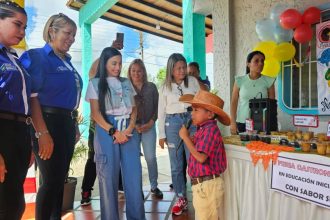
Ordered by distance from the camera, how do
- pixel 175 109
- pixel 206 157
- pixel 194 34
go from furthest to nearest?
1. pixel 194 34
2. pixel 175 109
3. pixel 206 157

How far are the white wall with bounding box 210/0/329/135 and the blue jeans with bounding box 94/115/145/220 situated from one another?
242cm

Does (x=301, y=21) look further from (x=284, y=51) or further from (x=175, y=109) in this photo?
(x=175, y=109)

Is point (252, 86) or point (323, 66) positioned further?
point (323, 66)

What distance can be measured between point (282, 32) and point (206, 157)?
2.12m

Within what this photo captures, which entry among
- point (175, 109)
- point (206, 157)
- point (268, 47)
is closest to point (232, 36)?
point (268, 47)

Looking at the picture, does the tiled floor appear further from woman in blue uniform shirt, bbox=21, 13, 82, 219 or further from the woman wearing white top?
woman in blue uniform shirt, bbox=21, 13, 82, 219

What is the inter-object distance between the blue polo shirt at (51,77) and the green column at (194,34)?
4011 mm

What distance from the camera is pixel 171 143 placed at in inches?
117

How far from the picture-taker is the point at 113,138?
2.32m

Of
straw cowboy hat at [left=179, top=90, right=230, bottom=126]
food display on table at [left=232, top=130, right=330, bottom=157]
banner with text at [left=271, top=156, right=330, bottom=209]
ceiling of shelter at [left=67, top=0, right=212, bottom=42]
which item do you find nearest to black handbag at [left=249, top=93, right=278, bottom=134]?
food display on table at [left=232, top=130, right=330, bottom=157]

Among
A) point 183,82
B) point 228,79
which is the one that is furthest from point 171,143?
point 228,79

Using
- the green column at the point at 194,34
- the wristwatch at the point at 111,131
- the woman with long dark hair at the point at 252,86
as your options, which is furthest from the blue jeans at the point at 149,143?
the green column at the point at 194,34

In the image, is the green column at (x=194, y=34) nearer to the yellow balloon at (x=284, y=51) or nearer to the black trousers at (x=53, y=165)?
the yellow balloon at (x=284, y=51)

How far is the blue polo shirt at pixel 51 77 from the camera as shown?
1.94 m
